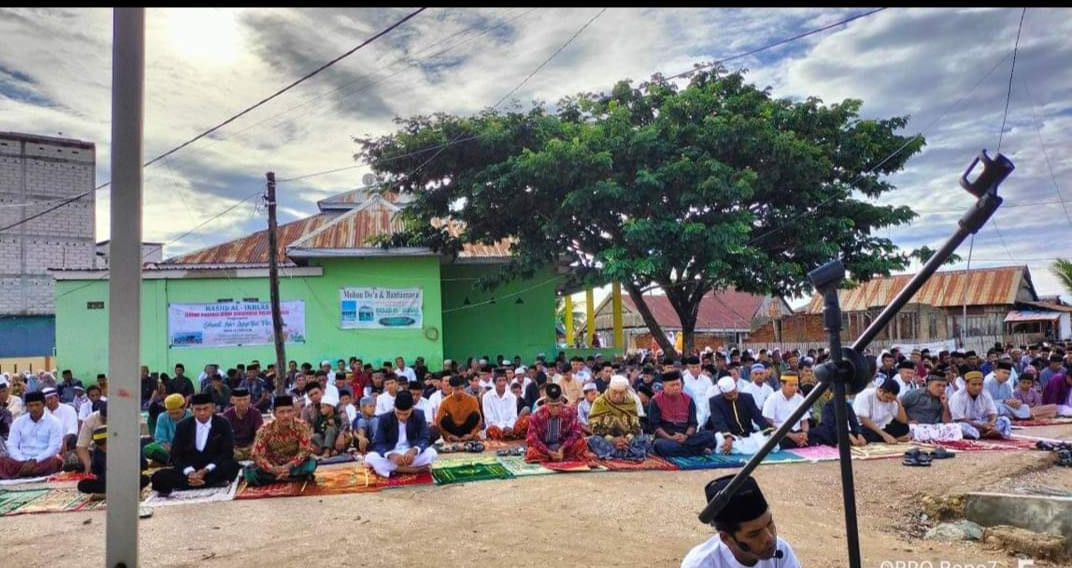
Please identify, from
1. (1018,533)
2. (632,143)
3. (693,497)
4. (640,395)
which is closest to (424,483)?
(693,497)

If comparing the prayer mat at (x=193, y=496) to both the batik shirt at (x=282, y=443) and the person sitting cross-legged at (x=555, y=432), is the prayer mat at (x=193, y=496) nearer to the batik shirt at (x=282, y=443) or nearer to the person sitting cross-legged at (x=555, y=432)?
the batik shirt at (x=282, y=443)

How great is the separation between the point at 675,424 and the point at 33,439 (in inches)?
318

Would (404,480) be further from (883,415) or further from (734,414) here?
(883,415)

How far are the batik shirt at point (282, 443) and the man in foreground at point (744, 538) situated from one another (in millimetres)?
5793

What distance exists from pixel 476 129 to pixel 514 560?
11154 millimetres

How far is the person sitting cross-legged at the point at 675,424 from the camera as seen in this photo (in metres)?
8.81

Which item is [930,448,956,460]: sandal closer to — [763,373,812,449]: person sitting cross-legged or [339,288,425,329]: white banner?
[763,373,812,449]: person sitting cross-legged

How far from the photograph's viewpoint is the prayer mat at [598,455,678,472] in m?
8.08

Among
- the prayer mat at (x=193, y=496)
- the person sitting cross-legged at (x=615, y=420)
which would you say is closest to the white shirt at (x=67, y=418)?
the prayer mat at (x=193, y=496)

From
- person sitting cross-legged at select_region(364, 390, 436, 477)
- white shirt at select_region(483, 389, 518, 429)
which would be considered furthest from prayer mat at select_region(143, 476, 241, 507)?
white shirt at select_region(483, 389, 518, 429)

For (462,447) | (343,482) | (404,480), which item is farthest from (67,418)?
(462,447)

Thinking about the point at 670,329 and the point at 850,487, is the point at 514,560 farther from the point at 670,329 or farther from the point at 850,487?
the point at 670,329

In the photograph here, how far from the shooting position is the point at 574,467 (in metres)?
8.12

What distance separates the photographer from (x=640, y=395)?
1066 cm
